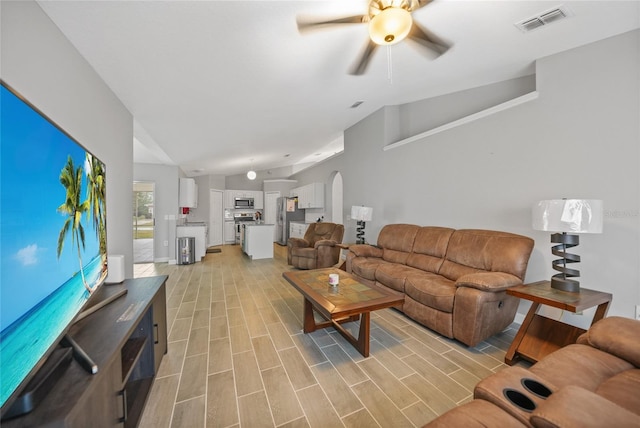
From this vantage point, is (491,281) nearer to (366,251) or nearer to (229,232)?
(366,251)

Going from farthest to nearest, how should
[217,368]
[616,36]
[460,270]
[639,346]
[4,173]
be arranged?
[460,270], [616,36], [217,368], [639,346], [4,173]

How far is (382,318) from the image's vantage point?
2861mm

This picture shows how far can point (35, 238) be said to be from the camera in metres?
0.80

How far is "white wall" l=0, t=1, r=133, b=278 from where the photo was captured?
3.86 feet

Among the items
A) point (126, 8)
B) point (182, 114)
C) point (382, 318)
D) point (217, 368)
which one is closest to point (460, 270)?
point (382, 318)

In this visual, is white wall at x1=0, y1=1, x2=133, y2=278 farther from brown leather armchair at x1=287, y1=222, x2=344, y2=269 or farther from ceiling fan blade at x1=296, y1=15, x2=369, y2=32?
brown leather armchair at x1=287, y1=222, x2=344, y2=269

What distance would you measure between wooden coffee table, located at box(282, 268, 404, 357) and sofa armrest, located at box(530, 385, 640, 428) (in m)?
1.26

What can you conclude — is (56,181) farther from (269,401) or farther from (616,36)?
(616,36)

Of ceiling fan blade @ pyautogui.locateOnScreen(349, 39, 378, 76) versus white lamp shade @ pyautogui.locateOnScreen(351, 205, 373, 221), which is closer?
ceiling fan blade @ pyautogui.locateOnScreen(349, 39, 378, 76)

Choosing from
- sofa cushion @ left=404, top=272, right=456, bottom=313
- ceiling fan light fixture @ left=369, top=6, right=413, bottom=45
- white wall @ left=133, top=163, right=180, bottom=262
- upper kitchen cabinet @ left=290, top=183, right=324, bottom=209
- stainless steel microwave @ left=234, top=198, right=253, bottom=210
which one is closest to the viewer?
ceiling fan light fixture @ left=369, top=6, right=413, bottom=45

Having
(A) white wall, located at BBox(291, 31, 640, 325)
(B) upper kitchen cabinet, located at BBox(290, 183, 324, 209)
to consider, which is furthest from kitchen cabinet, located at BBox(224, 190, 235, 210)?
(A) white wall, located at BBox(291, 31, 640, 325)

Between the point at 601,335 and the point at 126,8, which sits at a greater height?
the point at 126,8

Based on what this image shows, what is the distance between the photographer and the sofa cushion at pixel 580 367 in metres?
1.13

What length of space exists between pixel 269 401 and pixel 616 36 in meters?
4.05
